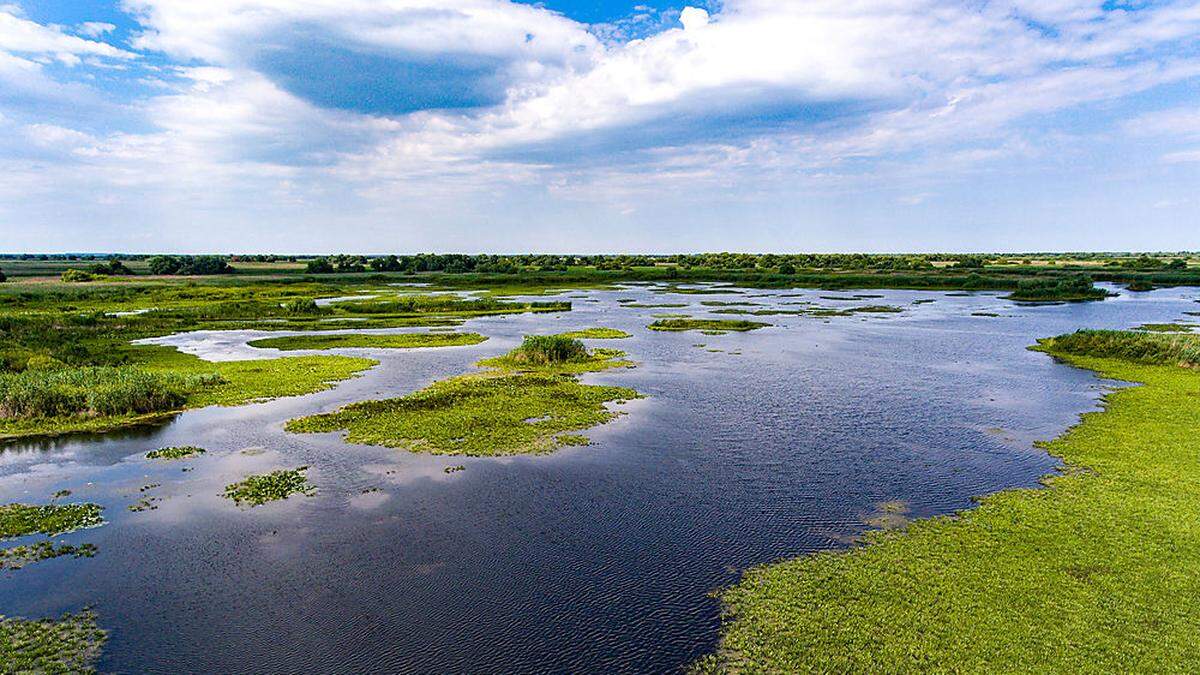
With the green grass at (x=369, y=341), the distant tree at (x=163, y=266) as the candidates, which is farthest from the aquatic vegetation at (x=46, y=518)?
the distant tree at (x=163, y=266)

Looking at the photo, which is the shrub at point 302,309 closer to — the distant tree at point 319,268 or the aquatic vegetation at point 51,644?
the aquatic vegetation at point 51,644

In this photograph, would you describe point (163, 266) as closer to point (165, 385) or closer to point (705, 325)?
point (705, 325)

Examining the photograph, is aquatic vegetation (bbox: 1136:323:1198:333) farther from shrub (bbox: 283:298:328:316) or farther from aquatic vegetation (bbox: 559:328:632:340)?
shrub (bbox: 283:298:328:316)

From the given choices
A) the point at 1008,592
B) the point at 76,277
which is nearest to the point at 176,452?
the point at 1008,592

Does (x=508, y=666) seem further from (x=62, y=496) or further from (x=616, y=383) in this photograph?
(x=616, y=383)

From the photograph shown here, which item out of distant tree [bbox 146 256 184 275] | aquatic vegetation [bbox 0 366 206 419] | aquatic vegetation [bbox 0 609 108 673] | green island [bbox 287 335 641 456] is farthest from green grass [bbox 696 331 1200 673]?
distant tree [bbox 146 256 184 275]

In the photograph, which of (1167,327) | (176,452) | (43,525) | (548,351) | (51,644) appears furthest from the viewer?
(1167,327)

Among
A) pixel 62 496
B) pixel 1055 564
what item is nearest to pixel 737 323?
pixel 1055 564
